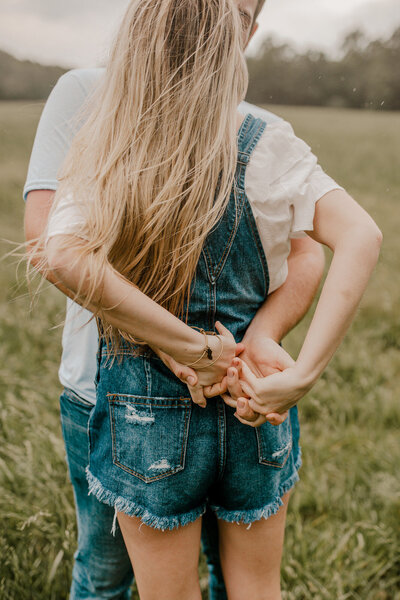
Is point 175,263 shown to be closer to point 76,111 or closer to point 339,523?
point 76,111

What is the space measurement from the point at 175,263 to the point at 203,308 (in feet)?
0.49

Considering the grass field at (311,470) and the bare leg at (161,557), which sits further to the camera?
the grass field at (311,470)

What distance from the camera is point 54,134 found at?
1.57 m

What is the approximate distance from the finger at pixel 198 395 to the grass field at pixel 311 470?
0.53 m

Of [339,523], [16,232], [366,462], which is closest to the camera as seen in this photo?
[339,523]

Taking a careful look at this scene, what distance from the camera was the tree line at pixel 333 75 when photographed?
250 centimetres

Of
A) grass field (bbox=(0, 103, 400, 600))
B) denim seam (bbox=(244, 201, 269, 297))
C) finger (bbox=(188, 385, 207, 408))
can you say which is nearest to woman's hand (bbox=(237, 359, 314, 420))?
finger (bbox=(188, 385, 207, 408))

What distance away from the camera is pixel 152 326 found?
126 centimetres

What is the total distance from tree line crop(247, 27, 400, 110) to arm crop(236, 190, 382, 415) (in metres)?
0.68

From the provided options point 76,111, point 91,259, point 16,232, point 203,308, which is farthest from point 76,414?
point 16,232

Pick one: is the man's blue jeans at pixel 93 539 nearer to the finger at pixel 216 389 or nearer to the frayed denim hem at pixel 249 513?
the frayed denim hem at pixel 249 513

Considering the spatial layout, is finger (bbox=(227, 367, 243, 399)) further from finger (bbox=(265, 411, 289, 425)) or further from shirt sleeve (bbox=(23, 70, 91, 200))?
shirt sleeve (bbox=(23, 70, 91, 200))

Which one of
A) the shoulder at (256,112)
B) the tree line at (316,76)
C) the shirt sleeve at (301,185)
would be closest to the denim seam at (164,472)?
the shirt sleeve at (301,185)

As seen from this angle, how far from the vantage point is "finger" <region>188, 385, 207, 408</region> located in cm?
136
